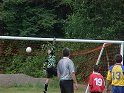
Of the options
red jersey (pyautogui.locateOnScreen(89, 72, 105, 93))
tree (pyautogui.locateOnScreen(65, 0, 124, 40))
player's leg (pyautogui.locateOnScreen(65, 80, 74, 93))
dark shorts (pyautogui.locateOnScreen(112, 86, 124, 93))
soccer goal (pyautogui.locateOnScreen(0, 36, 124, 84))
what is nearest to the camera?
dark shorts (pyautogui.locateOnScreen(112, 86, 124, 93))

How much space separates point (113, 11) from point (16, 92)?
362 inches

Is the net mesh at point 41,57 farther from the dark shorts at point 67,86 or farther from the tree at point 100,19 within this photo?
the dark shorts at point 67,86

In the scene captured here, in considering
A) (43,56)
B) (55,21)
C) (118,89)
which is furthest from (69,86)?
(55,21)

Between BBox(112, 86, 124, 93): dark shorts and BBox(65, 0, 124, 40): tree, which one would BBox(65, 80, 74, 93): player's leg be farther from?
BBox(65, 0, 124, 40): tree

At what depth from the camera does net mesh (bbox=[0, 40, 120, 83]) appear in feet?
69.4

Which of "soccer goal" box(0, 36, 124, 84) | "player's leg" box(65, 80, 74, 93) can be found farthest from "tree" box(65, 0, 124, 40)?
"player's leg" box(65, 80, 74, 93)

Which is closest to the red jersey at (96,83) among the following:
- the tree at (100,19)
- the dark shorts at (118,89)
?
the dark shorts at (118,89)

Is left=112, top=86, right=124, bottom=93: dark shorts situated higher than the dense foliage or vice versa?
the dense foliage

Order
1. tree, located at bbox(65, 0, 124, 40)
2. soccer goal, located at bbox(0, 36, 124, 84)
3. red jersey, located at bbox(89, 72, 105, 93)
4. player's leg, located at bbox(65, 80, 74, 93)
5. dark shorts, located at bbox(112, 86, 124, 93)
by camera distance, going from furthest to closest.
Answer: tree, located at bbox(65, 0, 124, 40) → soccer goal, located at bbox(0, 36, 124, 84) → red jersey, located at bbox(89, 72, 105, 93) → player's leg, located at bbox(65, 80, 74, 93) → dark shorts, located at bbox(112, 86, 124, 93)

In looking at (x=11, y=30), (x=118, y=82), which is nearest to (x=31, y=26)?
(x=11, y=30)

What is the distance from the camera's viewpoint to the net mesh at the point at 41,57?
69.4ft

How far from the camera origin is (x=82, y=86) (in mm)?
20609

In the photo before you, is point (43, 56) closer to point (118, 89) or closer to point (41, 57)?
point (41, 57)

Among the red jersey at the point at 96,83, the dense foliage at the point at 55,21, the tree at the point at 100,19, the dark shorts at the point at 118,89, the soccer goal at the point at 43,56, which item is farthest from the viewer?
the tree at the point at 100,19
